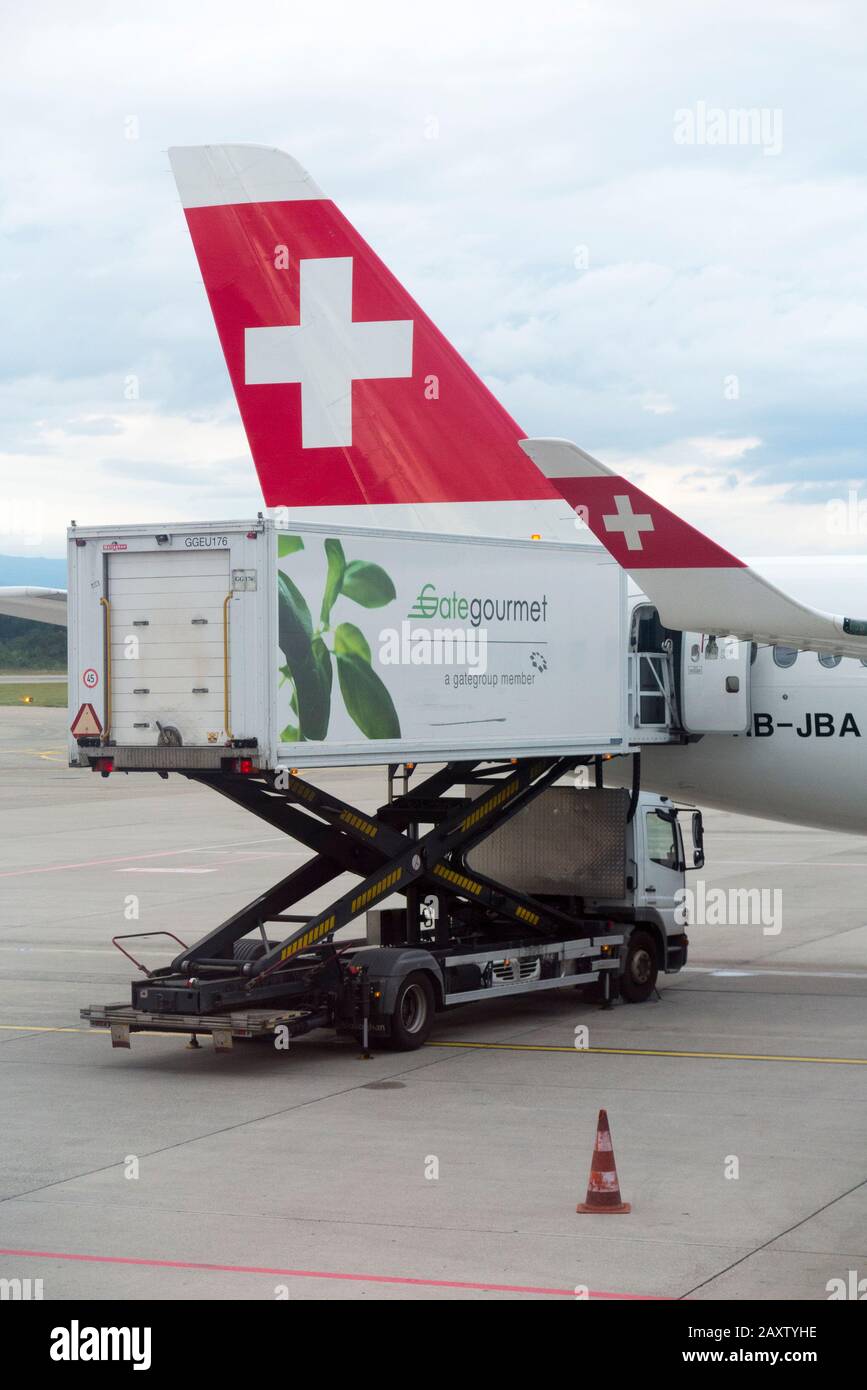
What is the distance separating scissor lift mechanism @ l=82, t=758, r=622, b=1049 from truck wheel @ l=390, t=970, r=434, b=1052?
140 mm

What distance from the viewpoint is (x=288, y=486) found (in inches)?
834

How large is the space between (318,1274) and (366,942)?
863cm

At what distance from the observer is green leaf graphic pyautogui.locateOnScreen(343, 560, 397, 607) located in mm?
15922

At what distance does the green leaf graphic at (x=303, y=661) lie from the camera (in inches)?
599

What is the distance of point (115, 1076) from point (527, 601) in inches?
244

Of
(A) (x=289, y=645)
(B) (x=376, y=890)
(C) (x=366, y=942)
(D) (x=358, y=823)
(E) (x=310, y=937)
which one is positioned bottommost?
(C) (x=366, y=942)

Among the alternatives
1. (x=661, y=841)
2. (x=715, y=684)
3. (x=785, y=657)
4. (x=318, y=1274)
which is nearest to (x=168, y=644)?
Result: (x=318, y=1274)

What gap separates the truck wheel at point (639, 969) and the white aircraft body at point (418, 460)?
210 centimetres

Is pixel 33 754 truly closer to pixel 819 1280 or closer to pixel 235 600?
pixel 235 600

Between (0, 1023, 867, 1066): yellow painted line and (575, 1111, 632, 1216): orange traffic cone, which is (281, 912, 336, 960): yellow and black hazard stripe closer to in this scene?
(0, 1023, 867, 1066): yellow painted line

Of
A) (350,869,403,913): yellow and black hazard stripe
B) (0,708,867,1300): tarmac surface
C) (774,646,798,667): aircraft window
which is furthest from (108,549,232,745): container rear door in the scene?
(774,646,798,667): aircraft window

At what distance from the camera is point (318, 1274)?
384 inches

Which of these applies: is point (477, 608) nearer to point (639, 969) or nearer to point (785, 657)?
point (785, 657)
